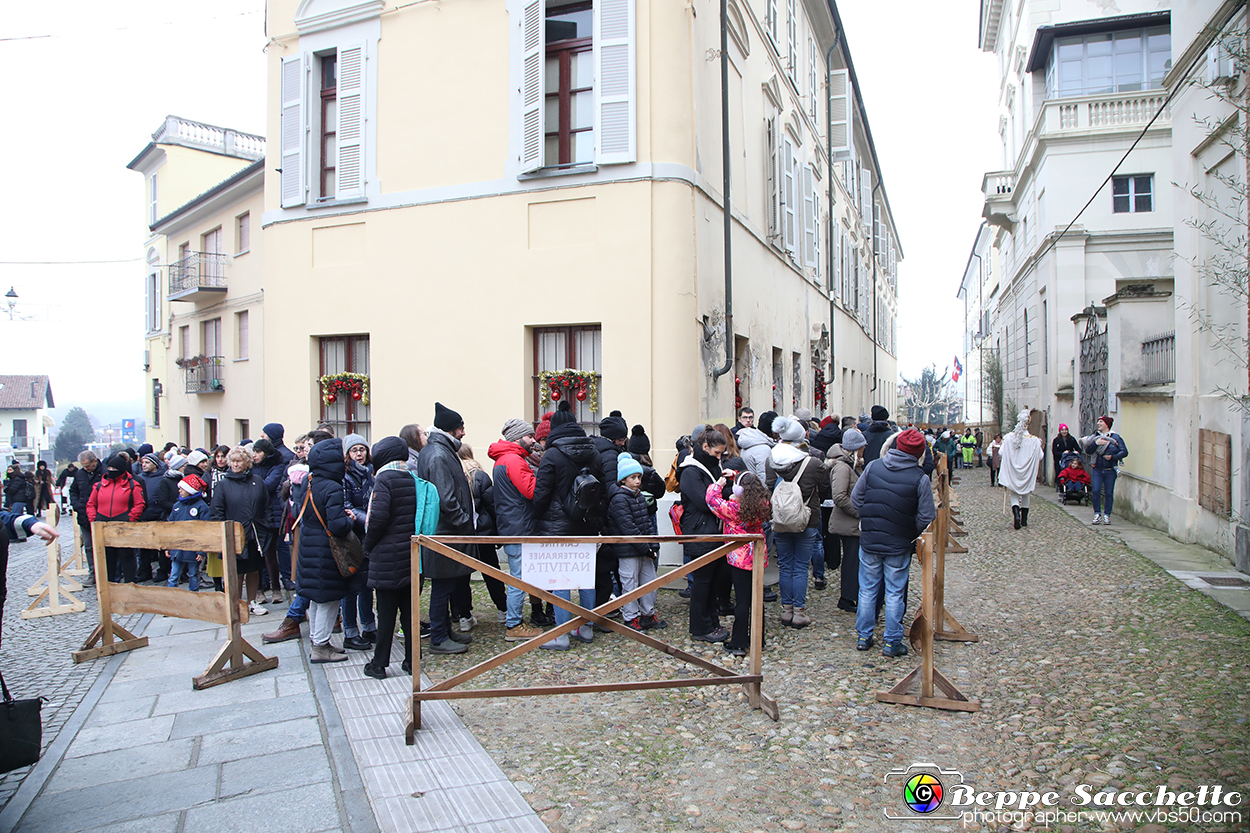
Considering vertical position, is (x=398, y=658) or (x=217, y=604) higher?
(x=217, y=604)

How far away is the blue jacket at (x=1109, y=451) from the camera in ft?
39.4

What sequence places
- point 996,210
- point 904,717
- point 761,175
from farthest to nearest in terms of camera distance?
point 996,210 < point 761,175 < point 904,717

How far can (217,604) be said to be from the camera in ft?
18.8

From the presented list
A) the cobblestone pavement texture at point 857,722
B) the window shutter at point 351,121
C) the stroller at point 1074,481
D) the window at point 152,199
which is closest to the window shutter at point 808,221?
the stroller at point 1074,481

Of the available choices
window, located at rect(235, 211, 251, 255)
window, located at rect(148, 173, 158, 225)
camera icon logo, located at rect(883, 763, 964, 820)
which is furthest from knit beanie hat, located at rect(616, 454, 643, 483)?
window, located at rect(148, 173, 158, 225)

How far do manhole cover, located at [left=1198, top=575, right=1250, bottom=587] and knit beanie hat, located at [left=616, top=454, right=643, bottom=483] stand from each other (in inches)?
243

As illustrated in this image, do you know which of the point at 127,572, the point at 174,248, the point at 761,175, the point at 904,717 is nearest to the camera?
the point at 904,717

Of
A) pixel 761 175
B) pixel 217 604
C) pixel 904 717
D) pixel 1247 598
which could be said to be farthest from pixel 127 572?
pixel 1247 598

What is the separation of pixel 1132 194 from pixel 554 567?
21.7 metres

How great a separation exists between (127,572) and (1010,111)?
1218 inches

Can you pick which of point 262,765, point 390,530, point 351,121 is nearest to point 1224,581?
point 390,530

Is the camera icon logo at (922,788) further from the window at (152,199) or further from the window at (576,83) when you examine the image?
the window at (152,199)

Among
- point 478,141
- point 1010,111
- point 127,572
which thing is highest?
point 1010,111

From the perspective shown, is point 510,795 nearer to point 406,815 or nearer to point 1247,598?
point 406,815
